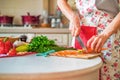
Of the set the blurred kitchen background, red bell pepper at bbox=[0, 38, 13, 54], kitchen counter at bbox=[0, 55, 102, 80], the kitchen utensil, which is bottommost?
kitchen counter at bbox=[0, 55, 102, 80]

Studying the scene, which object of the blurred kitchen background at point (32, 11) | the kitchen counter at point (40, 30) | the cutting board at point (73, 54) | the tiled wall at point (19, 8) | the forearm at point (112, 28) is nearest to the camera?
the cutting board at point (73, 54)

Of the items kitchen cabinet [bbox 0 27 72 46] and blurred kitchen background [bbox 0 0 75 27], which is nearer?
kitchen cabinet [bbox 0 27 72 46]

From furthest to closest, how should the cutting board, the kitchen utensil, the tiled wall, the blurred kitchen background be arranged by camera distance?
the tiled wall
the blurred kitchen background
the kitchen utensil
the cutting board

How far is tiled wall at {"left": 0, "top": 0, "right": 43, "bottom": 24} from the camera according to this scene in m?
3.10

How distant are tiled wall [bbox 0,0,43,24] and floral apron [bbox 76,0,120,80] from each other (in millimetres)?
1829

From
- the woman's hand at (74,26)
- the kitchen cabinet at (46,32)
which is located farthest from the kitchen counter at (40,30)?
the woman's hand at (74,26)

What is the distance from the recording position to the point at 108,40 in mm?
1253

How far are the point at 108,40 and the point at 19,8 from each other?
6.79 feet

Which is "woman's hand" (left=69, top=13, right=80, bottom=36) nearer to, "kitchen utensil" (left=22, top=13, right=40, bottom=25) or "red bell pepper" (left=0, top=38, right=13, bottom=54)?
"red bell pepper" (left=0, top=38, right=13, bottom=54)

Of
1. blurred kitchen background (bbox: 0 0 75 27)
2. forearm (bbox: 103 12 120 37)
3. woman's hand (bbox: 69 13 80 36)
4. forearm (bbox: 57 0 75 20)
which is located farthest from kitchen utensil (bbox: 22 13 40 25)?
forearm (bbox: 103 12 120 37)

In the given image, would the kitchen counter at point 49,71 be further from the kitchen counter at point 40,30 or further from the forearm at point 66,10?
the kitchen counter at point 40,30

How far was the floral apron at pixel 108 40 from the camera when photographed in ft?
4.01

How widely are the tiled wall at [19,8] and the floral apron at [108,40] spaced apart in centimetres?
183

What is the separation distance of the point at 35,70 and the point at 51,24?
227 centimetres
